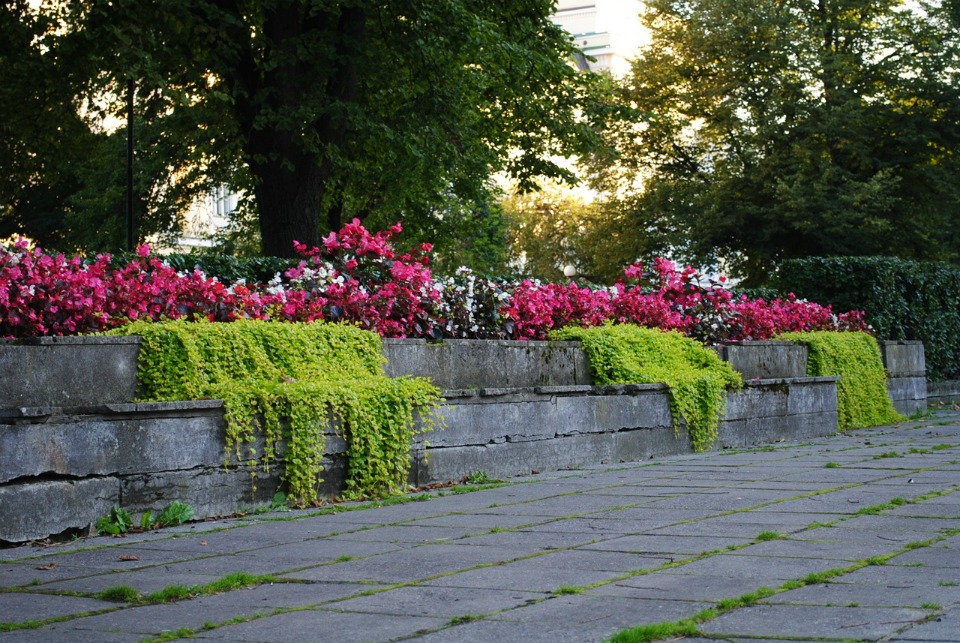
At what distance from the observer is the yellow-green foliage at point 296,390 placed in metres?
7.39

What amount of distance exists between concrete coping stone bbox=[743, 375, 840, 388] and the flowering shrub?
1099mm

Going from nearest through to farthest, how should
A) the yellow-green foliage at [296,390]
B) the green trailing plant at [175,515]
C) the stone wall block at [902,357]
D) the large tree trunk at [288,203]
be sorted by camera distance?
the green trailing plant at [175,515], the yellow-green foliage at [296,390], the large tree trunk at [288,203], the stone wall block at [902,357]

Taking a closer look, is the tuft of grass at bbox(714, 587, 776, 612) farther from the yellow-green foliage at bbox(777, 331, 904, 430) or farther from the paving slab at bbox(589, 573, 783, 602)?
the yellow-green foliage at bbox(777, 331, 904, 430)

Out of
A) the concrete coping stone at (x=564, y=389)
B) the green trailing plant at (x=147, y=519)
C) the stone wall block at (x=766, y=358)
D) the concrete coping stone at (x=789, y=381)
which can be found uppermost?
the stone wall block at (x=766, y=358)

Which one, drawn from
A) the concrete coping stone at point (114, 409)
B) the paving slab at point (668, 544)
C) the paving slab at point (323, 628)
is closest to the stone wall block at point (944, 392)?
the paving slab at point (668, 544)

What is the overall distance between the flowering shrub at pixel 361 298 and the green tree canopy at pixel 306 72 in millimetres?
5218

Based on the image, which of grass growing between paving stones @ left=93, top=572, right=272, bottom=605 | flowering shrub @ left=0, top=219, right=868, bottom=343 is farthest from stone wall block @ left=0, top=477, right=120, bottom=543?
grass growing between paving stones @ left=93, top=572, right=272, bottom=605

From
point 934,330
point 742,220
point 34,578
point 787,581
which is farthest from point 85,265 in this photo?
point 742,220

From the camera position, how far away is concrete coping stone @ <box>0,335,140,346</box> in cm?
666

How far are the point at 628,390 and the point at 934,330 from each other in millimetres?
11484

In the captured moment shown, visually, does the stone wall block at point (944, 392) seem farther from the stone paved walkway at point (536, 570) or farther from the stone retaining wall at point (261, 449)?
the stone paved walkway at point (536, 570)

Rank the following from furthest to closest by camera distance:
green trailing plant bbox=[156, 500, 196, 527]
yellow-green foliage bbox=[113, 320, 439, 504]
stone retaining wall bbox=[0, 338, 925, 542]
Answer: yellow-green foliage bbox=[113, 320, 439, 504], green trailing plant bbox=[156, 500, 196, 527], stone retaining wall bbox=[0, 338, 925, 542]

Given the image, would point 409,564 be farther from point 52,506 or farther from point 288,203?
point 288,203

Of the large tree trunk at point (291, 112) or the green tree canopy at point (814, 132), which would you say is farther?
the green tree canopy at point (814, 132)
